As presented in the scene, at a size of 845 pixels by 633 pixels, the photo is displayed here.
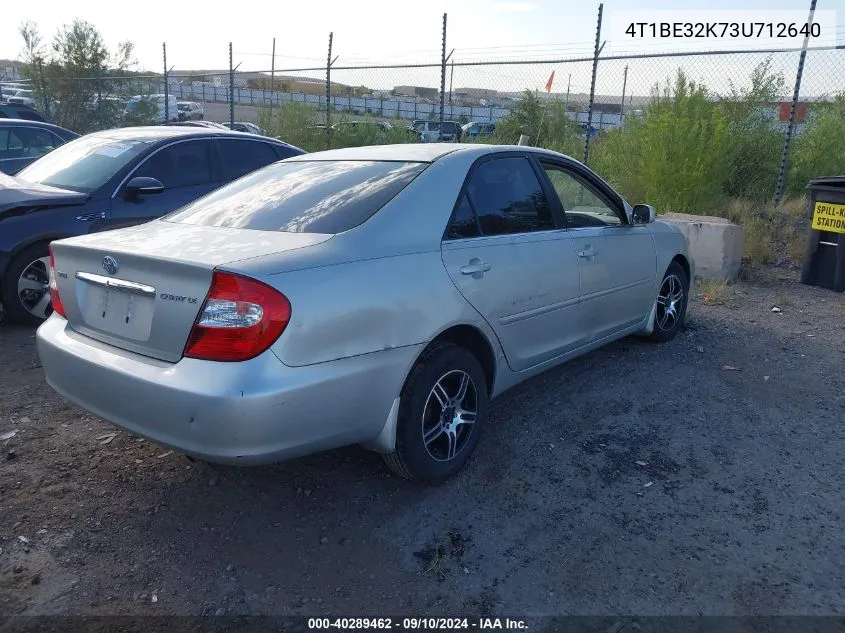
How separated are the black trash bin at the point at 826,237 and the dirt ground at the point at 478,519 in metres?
3.85

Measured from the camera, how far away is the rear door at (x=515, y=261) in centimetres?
359

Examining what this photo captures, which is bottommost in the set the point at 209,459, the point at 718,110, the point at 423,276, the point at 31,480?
the point at 31,480

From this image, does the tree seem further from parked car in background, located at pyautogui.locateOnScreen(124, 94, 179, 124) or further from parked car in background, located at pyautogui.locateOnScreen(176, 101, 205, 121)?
parked car in background, located at pyautogui.locateOnScreen(176, 101, 205, 121)

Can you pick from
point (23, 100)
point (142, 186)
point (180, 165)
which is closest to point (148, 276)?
point (142, 186)

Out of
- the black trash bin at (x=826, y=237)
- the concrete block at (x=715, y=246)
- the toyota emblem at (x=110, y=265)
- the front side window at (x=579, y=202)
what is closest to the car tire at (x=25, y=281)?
the toyota emblem at (x=110, y=265)

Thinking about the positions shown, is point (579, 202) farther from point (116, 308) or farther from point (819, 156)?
point (819, 156)

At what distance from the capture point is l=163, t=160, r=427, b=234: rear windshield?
3.37 metres

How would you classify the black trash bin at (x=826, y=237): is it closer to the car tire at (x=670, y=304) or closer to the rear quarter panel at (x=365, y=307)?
the car tire at (x=670, y=304)

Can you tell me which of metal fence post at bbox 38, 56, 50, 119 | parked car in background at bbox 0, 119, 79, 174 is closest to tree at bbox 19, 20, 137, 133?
metal fence post at bbox 38, 56, 50, 119

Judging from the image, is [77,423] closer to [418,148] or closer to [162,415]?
[162,415]

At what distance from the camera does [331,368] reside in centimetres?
284

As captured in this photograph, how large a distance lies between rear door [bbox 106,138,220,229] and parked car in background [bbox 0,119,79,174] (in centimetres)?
360

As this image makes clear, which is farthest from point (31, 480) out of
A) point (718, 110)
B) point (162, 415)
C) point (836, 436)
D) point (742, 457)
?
point (718, 110)

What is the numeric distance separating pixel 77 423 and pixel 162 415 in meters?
1.72
